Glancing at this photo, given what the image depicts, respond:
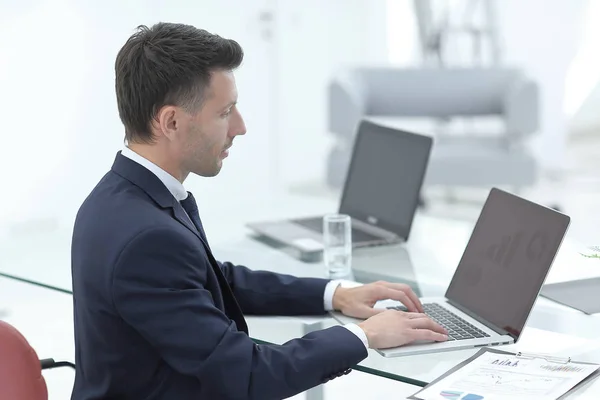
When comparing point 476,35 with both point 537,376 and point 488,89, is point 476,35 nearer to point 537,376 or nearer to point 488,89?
point 488,89

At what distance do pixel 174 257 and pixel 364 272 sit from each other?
883 mm

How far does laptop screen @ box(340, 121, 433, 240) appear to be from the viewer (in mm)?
2584

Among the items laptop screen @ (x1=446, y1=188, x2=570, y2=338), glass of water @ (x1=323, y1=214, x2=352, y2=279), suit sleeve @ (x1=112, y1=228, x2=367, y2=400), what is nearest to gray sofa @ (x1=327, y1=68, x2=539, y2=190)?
glass of water @ (x1=323, y1=214, x2=352, y2=279)

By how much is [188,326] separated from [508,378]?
0.54 meters

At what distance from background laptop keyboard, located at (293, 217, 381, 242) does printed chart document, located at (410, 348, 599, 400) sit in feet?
3.07

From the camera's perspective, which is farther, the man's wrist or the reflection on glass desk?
the man's wrist

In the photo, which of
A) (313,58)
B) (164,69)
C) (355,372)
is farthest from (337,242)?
(313,58)

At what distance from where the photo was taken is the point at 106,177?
170cm

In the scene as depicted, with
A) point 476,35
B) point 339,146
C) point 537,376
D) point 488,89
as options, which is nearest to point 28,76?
point 339,146

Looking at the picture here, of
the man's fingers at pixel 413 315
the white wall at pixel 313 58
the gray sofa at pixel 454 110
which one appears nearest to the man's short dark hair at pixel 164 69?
the man's fingers at pixel 413 315

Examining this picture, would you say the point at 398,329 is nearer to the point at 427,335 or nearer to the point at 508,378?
the point at 427,335

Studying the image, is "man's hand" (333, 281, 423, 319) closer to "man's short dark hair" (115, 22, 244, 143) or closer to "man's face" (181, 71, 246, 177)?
"man's face" (181, 71, 246, 177)

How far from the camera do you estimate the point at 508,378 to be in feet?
5.18

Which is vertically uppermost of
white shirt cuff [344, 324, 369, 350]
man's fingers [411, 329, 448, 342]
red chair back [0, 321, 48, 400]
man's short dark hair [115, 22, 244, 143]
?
man's short dark hair [115, 22, 244, 143]
